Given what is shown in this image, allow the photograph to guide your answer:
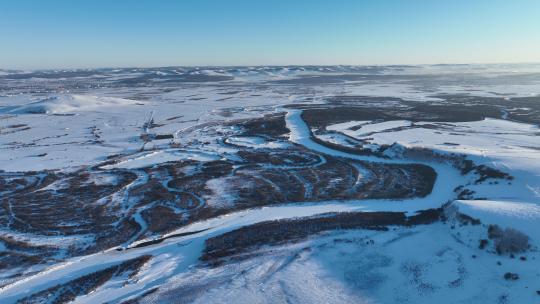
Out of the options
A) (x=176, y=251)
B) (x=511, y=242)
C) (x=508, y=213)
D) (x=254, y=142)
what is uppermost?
(x=508, y=213)

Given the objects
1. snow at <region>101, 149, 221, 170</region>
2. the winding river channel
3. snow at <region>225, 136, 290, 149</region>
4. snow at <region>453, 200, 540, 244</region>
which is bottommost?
the winding river channel

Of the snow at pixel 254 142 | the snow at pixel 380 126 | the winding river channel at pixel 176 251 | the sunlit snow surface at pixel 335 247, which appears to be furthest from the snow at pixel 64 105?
the winding river channel at pixel 176 251

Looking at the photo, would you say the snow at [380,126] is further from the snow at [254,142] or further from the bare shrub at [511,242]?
the bare shrub at [511,242]

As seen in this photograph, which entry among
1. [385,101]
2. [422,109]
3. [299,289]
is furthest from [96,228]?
[385,101]

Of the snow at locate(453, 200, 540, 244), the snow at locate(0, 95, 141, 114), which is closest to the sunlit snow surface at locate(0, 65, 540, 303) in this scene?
the snow at locate(453, 200, 540, 244)

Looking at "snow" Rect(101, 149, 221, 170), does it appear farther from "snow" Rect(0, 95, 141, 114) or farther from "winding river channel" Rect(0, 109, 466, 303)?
"snow" Rect(0, 95, 141, 114)

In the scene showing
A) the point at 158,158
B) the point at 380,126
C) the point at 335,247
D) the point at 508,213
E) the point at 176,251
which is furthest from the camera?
the point at 380,126

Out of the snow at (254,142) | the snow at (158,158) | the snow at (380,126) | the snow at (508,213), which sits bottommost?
the snow at (158,158)

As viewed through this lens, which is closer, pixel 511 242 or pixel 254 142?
pixel 511 242

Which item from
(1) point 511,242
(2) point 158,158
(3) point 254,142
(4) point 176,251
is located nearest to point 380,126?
(3) point 254,142

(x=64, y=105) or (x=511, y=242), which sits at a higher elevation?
(x=64, y=105)

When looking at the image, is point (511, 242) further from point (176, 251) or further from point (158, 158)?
point (158, 158)

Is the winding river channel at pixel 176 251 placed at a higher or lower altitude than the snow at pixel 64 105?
lower
